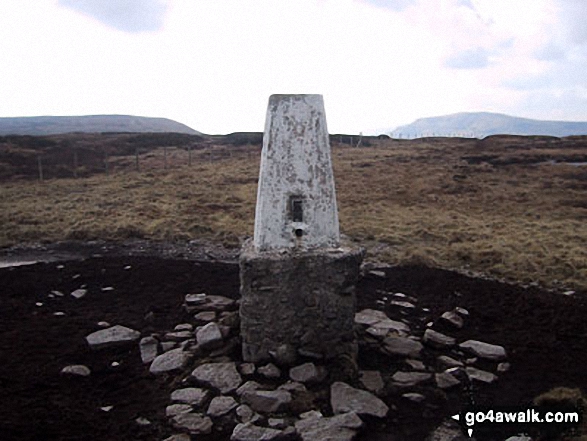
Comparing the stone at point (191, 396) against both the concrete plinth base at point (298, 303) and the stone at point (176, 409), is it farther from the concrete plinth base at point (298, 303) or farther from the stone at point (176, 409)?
the concrete plinth base at point (298, 303)

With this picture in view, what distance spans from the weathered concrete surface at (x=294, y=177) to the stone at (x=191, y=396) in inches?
75.6

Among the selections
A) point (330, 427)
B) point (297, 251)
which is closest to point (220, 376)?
point (330, 427)

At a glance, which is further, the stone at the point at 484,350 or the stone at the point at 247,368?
the stone at the point at 484,350

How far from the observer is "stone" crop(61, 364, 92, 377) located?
647 cm

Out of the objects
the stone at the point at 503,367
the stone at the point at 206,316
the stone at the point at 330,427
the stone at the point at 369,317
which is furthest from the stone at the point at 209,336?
the stone at the point at 503,367

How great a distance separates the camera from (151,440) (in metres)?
5.20

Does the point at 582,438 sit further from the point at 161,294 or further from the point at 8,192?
the point at 8,192

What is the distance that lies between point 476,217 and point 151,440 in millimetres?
16113

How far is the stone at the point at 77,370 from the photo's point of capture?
6469 mm

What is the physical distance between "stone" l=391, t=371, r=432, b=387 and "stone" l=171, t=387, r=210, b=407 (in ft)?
7.69

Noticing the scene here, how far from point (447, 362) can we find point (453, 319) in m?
1.41

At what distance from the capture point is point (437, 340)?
7344 millimetres

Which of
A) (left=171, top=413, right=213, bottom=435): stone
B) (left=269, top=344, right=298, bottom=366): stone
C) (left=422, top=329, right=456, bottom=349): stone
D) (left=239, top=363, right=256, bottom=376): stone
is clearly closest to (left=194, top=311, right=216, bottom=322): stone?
(left=239, top=363, right=256, bottom=376): stone

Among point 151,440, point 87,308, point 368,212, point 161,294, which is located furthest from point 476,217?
point 151,440
